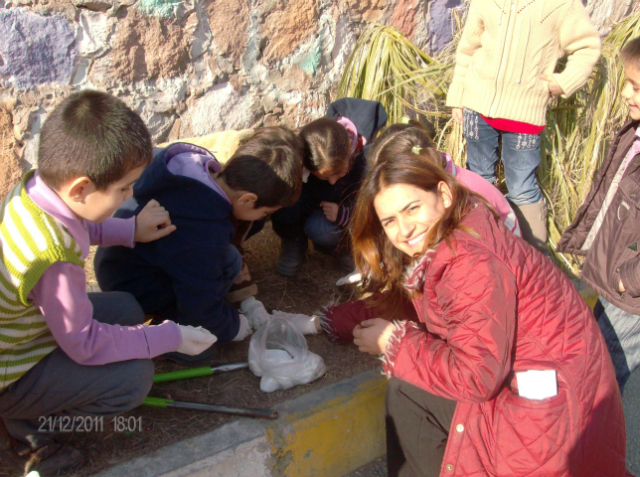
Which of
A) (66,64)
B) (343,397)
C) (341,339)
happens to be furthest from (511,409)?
(66,64)

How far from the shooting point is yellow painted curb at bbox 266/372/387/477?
1860 millimetres

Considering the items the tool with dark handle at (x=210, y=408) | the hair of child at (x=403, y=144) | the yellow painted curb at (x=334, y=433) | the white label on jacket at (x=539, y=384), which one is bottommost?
the yellow painted curb at (x=334, y=433)

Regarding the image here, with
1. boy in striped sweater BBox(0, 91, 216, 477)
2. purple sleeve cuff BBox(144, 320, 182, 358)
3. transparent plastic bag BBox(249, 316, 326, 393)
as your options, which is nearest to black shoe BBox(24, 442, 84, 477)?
boy in striped sweater BBox(0, 91, 216, 477)

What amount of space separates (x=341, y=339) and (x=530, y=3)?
83.3 inches

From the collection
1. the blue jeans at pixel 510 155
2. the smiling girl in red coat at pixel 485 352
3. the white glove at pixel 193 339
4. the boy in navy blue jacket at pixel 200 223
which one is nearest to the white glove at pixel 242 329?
the boy in navy blue jacket at pixel 200 223

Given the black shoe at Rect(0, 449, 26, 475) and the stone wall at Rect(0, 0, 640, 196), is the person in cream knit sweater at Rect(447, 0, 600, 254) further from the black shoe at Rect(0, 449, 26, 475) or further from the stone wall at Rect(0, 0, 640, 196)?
the black shoe at Rect(0, 449, 26, 475)

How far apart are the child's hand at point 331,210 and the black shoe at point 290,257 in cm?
23

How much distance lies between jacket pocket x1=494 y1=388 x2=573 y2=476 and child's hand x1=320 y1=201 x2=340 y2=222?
4.98ft

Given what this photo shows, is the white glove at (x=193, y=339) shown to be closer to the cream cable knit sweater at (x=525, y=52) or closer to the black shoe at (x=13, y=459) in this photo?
the black shoe at (x=13, y=459)

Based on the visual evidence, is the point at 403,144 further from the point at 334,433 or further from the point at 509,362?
the point at 334,433

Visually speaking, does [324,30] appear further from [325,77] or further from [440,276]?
[440,276]

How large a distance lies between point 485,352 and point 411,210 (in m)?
0.52

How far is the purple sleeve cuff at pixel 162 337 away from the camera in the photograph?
5.48 feet

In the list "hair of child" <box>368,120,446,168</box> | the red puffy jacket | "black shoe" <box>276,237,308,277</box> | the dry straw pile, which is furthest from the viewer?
the dry straw pile
